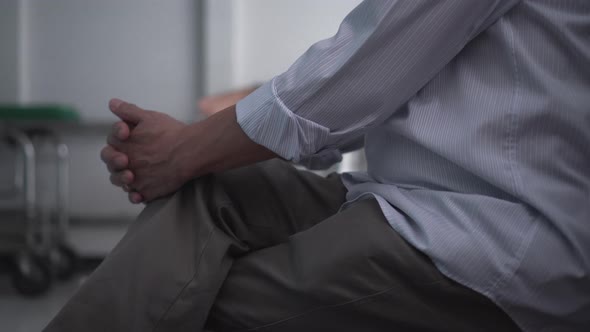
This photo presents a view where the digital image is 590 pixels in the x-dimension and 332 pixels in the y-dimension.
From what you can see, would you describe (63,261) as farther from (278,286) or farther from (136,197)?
(278,286)

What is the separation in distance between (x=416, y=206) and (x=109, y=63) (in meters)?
2.62

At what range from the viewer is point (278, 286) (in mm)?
516

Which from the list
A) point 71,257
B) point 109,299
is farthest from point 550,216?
point 71,257

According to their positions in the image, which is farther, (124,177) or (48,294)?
(48,294)

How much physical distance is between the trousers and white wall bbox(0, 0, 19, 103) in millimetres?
2646

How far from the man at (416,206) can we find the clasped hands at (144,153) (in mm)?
36

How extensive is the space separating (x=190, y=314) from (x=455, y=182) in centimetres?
33

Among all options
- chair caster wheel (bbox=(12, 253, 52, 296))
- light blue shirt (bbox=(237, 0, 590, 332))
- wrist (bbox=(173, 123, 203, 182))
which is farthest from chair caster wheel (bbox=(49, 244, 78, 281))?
light blue shirt (bbox=(237, 0, 590, 332))

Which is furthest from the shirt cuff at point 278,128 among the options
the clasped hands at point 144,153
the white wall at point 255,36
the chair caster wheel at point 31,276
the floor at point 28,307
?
the white wall at point 255,36

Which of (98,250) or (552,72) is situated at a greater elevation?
(552,72)

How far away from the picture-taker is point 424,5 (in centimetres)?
53

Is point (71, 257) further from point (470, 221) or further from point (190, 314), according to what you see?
point (470, 221)

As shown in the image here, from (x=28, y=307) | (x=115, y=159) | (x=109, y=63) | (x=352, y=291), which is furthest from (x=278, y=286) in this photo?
(x=109, y=63)

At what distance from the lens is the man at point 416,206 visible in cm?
50
